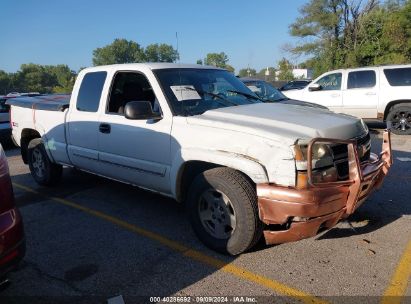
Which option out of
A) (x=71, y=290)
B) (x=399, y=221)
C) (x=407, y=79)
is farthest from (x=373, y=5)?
(x=71, y=290)

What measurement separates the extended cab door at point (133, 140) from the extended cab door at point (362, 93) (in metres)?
7.84

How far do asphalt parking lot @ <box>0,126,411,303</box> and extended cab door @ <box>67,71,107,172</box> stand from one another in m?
0.71

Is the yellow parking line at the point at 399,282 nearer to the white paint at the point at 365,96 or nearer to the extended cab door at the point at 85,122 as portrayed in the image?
the extended cab door at the point at 85,122

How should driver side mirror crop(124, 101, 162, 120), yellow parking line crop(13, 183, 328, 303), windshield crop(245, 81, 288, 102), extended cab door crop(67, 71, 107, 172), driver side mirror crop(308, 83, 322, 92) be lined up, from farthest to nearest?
driver side mirror crop(308, 83, 322, 92)
windshield crop(245, 81, 288, 102)
extended cab door crop(67, 71, 107, 172)
driver side mirror crop(124, 101, 162, 120)
yellow parking line crop(13, 183, 328, 303)

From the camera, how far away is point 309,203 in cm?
311

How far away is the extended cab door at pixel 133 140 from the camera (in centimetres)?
413

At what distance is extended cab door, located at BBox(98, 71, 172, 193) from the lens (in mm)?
4129

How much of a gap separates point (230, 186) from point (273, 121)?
719mm

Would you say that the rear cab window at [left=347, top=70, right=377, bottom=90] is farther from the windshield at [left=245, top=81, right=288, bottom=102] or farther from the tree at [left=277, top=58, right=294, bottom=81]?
the tree at [left=277, top=58, right=294, bottom=81]

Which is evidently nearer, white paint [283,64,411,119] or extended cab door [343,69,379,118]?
white paint [283,64,411,119]

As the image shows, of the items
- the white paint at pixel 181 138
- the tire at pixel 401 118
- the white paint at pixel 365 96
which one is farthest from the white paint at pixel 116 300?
the white paint at pixel 365 96

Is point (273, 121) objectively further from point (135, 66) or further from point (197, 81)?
point (135, 66)

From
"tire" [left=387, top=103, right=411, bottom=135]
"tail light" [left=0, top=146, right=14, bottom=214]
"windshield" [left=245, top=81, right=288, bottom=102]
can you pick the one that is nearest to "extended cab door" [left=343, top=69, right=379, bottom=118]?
"tire" [left=387, top=103, right=411, bottom=135]

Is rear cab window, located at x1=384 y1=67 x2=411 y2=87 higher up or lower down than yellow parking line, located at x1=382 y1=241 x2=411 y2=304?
higher up
